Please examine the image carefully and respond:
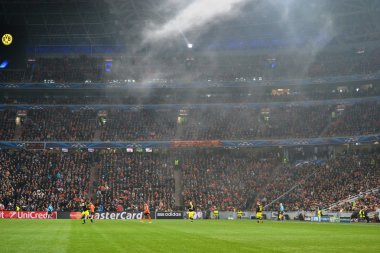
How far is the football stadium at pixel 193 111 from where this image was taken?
206 ft

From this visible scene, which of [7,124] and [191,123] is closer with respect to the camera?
[7,124]

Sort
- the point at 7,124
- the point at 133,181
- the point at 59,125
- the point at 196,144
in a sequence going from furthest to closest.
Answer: the point at 59,125
the point at 7,124
the point at 196,144
the point at 133,181

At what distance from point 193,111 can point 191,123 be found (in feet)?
9.06

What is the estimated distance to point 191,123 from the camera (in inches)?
3145

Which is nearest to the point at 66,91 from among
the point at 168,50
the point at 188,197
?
the point at 168,50

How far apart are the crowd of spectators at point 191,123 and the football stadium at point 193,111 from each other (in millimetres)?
256

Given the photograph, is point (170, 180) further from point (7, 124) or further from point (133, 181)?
point (7, 124)

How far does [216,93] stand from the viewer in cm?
8512

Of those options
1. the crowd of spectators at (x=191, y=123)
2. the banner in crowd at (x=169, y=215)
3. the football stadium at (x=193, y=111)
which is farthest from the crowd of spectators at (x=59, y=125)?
the banner in crowd at (x=169, y=215)

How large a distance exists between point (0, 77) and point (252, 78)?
3977cm

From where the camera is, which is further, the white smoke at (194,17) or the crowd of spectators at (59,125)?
the crowd of spectators at (59,125)

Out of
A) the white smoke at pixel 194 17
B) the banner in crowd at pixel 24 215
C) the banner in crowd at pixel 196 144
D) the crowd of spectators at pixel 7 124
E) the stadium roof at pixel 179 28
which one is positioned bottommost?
the banner in crowd at pixel 24 215

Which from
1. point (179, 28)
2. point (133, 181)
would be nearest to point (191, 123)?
point (179, 28)

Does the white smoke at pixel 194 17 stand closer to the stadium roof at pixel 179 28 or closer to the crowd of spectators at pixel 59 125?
the stadium roof at pixel 179 28
